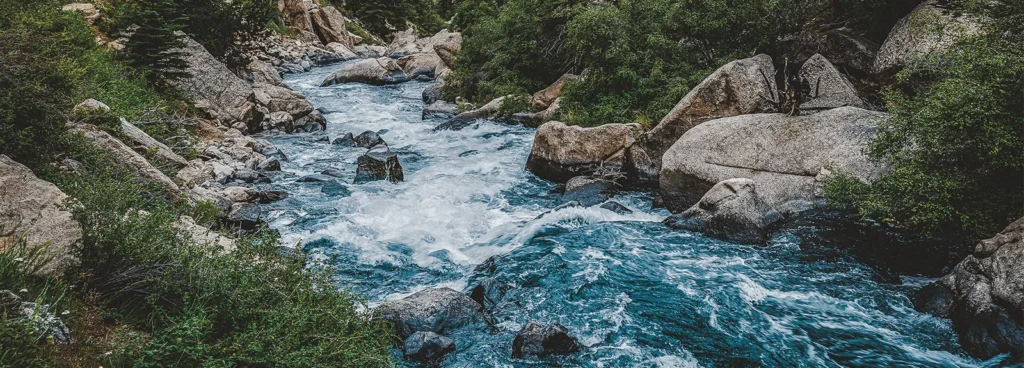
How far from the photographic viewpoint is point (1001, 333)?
24.4 feet

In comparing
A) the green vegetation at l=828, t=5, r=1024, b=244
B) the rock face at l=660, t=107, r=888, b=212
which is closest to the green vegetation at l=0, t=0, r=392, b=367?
the rock face at l=660, t=107, r=888, b=212

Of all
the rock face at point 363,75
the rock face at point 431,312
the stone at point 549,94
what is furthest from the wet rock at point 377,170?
the rock face at point 363,75

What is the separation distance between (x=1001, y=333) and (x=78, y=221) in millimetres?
11562

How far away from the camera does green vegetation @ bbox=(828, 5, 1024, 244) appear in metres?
9.00

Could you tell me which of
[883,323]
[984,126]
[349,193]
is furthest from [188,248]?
[984,126]

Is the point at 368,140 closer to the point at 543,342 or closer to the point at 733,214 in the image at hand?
the point at 733,214

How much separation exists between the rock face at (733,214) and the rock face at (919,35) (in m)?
4.86

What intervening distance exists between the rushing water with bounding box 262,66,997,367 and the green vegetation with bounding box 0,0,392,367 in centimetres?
179

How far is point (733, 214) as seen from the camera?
11562 mm

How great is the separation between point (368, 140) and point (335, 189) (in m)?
5.51

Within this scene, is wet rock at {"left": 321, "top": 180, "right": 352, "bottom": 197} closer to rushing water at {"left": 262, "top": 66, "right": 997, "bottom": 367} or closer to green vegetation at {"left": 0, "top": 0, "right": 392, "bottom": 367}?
rushing water at {"left": 262, "top": 66, "right": 997, "bottom": 367}

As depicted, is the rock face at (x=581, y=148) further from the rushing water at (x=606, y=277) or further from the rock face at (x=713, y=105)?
the rushing water at (x=606, y=277)

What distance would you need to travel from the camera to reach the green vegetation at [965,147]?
354 inches

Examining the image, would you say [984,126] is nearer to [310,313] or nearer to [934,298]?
[934,298]
